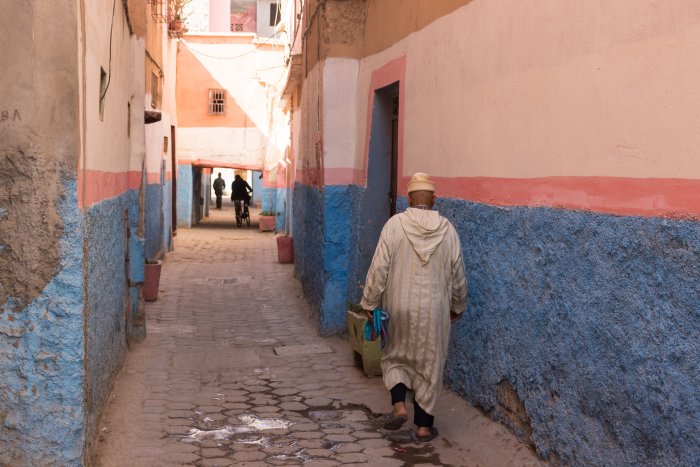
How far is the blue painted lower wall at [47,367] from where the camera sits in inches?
153

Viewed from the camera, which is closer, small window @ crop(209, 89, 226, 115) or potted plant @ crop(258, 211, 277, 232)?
potted plant @ crop(258, 211, 277, 232)

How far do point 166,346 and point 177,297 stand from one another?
3.37 meters

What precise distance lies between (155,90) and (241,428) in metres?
11.5

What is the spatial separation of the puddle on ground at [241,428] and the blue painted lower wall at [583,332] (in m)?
1.32

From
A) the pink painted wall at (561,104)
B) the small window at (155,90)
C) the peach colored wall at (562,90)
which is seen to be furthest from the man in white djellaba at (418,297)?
the small window at (155,90)

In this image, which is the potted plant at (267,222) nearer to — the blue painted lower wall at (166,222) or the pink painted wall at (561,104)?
the blue painted lower wall at (166,222)

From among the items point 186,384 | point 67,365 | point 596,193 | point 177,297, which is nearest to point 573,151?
point 596,193

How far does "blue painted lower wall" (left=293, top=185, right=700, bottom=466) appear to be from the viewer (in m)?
3.13

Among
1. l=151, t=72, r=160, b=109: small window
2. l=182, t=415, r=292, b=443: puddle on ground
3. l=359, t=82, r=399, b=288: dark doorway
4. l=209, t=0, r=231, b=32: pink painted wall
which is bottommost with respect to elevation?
l=182, t=415, r=292, b=443: puddle on ground

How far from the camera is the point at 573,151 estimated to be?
4039mm

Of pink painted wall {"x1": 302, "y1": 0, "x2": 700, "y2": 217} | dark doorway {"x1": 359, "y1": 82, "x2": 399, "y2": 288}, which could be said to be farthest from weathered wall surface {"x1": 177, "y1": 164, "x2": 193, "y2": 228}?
pink painted wall {"x1": 302, "y1": 0, "x2": 700, "y2": 217}

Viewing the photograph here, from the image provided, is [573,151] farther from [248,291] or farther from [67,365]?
[248,291]

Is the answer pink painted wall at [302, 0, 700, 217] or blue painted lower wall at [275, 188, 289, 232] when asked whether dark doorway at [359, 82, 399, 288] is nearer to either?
pink painted wall at [302, 0, 700, 217]

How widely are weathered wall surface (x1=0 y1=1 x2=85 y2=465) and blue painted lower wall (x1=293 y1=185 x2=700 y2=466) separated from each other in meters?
2.41
